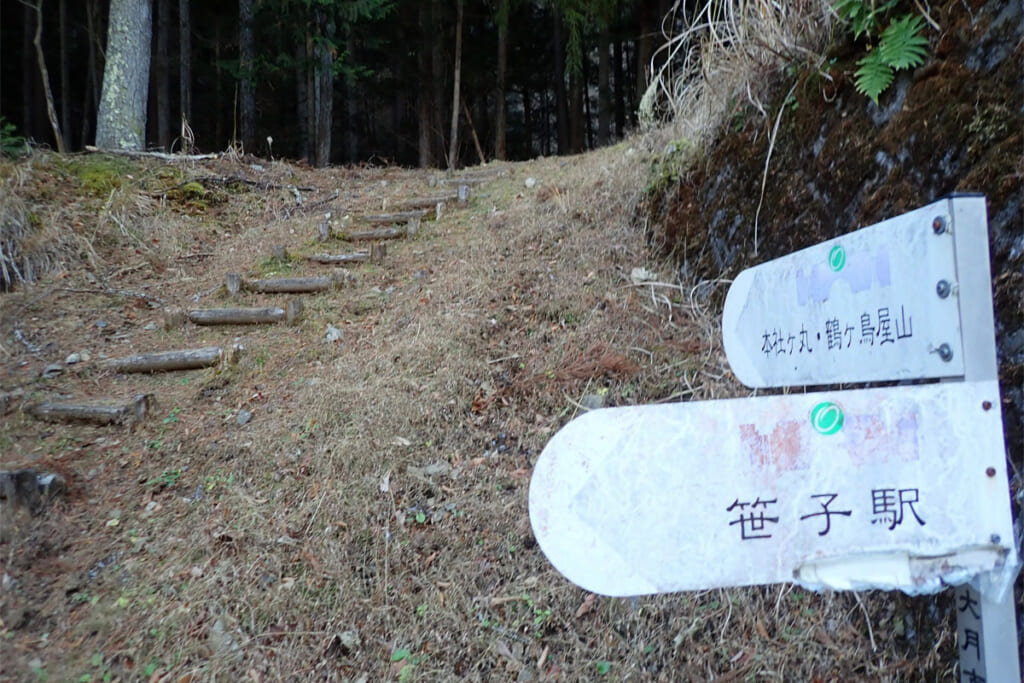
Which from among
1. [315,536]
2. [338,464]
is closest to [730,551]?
[315,536]

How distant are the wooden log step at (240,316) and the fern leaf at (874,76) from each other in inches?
171

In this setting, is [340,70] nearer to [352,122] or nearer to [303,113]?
[303,113]

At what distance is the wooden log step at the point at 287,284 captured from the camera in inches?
227

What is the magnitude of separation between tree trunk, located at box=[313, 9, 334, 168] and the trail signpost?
451 inches

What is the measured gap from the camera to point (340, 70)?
440 inches

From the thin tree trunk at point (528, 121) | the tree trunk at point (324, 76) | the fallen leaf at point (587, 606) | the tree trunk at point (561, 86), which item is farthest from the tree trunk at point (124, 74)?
the thin tree trunk at point (528, 121)

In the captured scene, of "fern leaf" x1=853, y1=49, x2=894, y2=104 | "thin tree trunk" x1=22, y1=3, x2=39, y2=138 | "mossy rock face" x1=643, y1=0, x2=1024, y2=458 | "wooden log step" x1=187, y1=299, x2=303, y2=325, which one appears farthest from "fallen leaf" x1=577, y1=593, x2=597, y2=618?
"thin tree trunk" x1=22, y1=3, x2=39, y2=138

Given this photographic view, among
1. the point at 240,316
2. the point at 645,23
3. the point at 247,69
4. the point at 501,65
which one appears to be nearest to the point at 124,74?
the point at 247,69

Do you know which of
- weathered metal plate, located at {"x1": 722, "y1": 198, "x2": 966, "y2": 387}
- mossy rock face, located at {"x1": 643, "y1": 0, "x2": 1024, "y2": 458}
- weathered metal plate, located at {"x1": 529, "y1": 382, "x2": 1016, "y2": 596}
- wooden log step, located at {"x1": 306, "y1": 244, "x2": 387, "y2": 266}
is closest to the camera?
weathered metal plate, located at {"x1": 529, "y1": 382, "x2": 1016, "y2": 596}

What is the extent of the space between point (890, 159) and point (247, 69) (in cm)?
1128

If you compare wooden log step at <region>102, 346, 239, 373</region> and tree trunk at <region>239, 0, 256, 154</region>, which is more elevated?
tree trunk at <region>239, 0, 256, 154</region>

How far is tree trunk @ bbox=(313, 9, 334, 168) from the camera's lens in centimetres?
1085

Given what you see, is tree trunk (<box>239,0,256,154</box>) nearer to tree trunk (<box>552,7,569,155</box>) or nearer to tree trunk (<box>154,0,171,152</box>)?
tree trunk (<box>154,0,171,152</box>)

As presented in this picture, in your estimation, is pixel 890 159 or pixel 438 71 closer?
pixel 890 159
